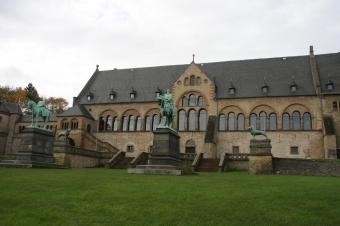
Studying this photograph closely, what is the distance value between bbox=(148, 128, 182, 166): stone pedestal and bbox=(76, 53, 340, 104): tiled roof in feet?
82.0

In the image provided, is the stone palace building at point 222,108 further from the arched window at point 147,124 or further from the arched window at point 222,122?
the arched window at point 222,122

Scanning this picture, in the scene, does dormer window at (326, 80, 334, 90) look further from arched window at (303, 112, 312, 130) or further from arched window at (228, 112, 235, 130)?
arched window at (228, 112, 235, 130)

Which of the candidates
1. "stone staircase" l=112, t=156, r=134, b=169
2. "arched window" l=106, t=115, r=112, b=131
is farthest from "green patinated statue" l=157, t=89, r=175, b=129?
"arched window" l=106, t=115, r=112, b=131

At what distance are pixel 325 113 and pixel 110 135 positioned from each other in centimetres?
3155

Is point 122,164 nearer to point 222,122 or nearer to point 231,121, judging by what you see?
point 222,122

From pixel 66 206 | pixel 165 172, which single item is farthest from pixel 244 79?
pixel 66 206

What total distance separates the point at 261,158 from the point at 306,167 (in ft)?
14.1

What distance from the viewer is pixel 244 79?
168 feet

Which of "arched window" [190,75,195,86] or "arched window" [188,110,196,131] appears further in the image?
"arched window" [190,75,195,86]

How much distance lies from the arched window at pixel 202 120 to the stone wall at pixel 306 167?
18045 millimetres

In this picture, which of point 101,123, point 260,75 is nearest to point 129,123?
point 101,123

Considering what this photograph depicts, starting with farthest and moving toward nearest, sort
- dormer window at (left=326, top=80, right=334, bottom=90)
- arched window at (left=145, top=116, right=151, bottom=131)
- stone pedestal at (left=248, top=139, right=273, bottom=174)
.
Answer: arched window at (left=145, top=116, right=151, bottom=131)
dormer window at (left=326, top=80, right=334, bottom=90)
stone pedestal at (left=248, top=139, right=273, bottom=174)

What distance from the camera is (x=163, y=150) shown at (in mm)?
25188

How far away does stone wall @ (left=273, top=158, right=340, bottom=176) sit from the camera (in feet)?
99.5
